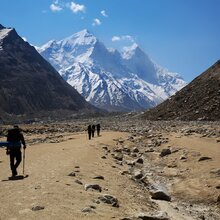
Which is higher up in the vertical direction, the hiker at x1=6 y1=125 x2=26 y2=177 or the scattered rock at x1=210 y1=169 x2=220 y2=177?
the hiker at x1=6 y1=125 x2=26 y2=177

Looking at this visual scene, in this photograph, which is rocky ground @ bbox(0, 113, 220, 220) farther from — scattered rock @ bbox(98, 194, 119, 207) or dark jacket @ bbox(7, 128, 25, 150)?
dark jacket @ bbox(7, 128, 25, 150)

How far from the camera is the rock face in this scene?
293 ft

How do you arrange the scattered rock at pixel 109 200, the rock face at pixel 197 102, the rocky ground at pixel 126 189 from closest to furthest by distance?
1. the rocky ground at pixel 126 189
2. the scattered rock at pixel 109 200
3. the rock face at pixel 197 102

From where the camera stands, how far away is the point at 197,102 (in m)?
96.2

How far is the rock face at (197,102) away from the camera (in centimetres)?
8941

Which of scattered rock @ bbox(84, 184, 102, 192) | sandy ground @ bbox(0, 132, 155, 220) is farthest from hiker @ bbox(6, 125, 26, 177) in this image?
scattered rock @ bbox(84, 184, 102, 192)

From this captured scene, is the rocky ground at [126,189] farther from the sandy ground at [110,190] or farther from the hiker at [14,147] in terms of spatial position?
the hiker at [14,147]

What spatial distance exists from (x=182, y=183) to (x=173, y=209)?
6.24m

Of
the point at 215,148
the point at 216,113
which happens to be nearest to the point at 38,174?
the point at 215,148

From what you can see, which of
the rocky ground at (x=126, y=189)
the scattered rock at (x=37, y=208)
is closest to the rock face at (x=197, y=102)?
the rocky ground at (x=126, y=189)

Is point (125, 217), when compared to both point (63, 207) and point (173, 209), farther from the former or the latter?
point (173, 209)

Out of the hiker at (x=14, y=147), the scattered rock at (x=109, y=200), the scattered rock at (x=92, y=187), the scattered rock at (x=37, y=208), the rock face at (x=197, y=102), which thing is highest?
the rock face at (x=197, y=102)

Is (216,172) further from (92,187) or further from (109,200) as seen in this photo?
(109,200)

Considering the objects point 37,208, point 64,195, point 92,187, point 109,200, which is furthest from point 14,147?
point 37,208
